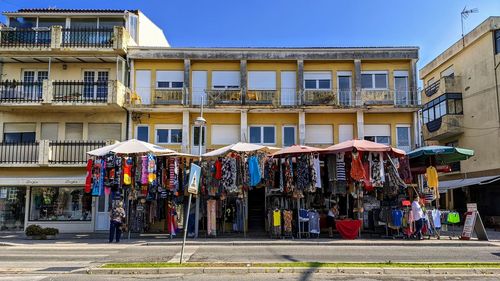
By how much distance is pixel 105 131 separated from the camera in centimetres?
2697

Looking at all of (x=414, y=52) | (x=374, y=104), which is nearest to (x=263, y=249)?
(x=374, y=104)

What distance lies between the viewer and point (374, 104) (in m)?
26.6

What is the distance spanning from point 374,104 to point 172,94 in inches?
449

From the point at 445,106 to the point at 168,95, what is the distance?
21.2 m

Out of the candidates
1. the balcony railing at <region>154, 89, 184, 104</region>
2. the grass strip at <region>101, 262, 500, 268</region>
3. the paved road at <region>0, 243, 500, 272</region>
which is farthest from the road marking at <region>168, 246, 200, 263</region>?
the balcony railing at <region>154, 89, 184, 104</region>

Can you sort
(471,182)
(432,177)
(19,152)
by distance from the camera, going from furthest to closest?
(471,182) → (19,152) → (432,177)

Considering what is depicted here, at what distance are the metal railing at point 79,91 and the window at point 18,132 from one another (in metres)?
2.70

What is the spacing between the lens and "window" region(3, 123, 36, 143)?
27.0 m

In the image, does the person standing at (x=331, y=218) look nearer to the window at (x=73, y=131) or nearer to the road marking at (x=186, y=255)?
the road marking at (x=186, y=255)

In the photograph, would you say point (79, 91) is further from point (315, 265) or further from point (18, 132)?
point (315, 265)

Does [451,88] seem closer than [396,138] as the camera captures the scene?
No

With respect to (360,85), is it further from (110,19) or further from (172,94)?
(110,19)

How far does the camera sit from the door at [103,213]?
2564 centimetres

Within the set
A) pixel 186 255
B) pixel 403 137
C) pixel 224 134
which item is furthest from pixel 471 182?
pixel 186 255
